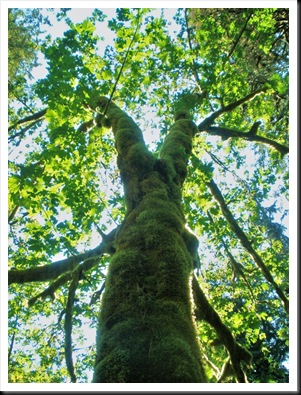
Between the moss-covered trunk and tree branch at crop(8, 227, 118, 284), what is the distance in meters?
0.66

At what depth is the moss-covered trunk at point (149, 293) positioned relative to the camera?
2.18 meters

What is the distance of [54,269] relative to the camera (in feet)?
13.5

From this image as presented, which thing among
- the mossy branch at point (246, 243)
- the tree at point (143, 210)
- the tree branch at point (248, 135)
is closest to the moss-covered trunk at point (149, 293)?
the tree at point (143, 210)

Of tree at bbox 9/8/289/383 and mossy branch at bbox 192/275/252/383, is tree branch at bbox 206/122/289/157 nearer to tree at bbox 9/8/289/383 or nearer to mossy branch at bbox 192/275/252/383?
tree at bbox 9/8/289/383

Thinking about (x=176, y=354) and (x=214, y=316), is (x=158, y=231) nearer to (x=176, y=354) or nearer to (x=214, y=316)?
(x=176, y=354)

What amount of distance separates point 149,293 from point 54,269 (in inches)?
Result: 73.5

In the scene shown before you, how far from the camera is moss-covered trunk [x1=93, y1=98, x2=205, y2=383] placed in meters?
2.18

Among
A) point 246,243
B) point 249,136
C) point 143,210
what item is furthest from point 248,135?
point 143,210

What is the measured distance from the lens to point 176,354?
220 cm

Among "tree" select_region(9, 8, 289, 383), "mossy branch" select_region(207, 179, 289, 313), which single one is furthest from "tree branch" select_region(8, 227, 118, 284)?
"mossy branch" select_region(207, 179, 289, 313)

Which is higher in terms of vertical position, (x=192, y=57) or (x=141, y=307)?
(x=192, y=57)

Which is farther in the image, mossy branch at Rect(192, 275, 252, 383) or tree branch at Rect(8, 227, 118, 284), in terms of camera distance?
mossy branch at Rect(192, 275, 252, 383)

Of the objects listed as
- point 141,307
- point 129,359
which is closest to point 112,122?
point 141,307

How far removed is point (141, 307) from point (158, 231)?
102 cm
